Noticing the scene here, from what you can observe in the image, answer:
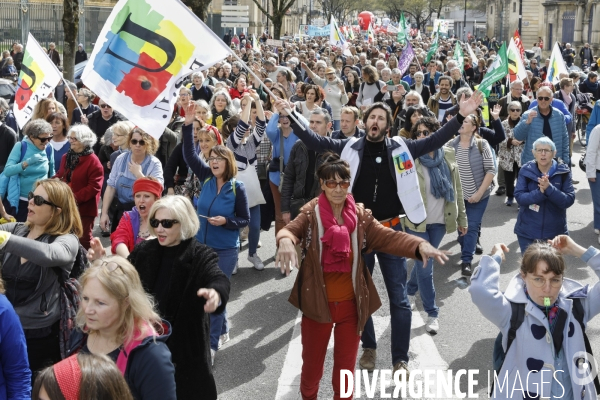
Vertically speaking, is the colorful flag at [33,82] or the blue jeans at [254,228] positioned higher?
the colorful flag at [33,82]

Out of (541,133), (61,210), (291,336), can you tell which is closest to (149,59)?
(61,210)

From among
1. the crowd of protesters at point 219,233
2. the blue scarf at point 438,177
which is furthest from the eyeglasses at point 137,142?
the blue scarf at point 438,177

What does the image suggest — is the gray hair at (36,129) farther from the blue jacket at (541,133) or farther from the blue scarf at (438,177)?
the blue jacket at (541,133)

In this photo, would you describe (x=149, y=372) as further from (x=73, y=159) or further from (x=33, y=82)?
(x=33, y=82)

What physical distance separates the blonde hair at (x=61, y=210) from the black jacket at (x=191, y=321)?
549 mm

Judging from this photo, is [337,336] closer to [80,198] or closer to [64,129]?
[80,198]

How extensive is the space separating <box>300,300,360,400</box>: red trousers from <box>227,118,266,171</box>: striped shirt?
378 centimetres

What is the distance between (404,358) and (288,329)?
4.93 ft

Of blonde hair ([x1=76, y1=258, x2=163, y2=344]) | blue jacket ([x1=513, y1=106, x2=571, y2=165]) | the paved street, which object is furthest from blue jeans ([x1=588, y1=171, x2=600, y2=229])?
blonde hair ([x1=76, y1=258, x2=163, y2=344])

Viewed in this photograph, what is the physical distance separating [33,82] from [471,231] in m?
5.31

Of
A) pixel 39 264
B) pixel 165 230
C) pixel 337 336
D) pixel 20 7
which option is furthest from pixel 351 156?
A: pixel 20 7

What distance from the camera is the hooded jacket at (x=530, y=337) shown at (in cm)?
426

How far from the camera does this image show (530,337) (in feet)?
14.1

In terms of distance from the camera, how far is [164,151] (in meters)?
10.4
